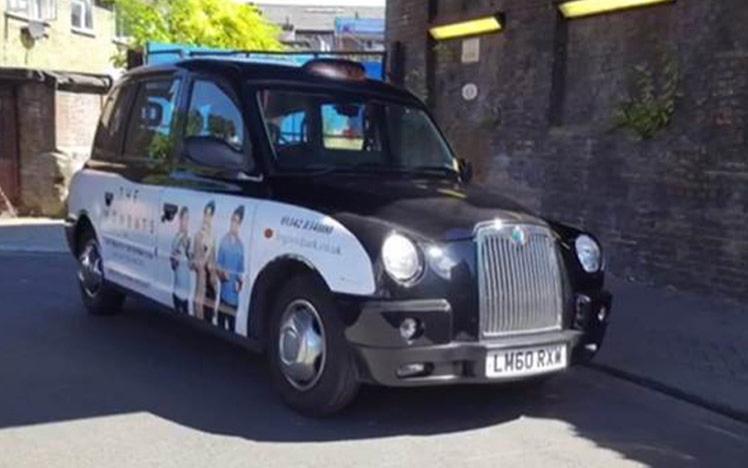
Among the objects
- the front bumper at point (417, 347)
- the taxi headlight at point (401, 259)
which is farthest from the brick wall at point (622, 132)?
the taxi headlight at point (401, 259)

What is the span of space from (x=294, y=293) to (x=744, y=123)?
188 inches

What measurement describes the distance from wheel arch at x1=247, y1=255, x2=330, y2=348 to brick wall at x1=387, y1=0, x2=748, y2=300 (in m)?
4.62

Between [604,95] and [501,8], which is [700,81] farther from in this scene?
[501,8]

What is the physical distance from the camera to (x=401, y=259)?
15.1 feet

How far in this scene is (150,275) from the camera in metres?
6.35

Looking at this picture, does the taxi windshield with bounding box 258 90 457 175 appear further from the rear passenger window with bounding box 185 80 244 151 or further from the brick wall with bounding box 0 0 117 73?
the brick wall with bounding box 0 0 117 73

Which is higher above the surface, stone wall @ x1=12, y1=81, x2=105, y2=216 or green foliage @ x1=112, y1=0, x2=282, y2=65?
green foliage @ x1=112, y1=0, x2=282, y2=65

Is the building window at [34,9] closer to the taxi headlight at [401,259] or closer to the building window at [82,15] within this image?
the building window at [82,15]

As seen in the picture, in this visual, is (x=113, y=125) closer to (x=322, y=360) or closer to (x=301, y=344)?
(x=301, y=344)

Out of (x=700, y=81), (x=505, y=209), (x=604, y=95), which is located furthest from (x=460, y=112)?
(x=505, y=209)

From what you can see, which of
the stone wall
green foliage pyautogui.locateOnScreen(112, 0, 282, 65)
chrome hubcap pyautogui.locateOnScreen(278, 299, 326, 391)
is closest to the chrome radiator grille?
chrome hubcap pyautogui.locateOnScreen(278, 299, 326, 391)

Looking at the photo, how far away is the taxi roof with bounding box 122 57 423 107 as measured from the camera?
19.0 ft

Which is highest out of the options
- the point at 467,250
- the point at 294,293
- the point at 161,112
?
the point at 161,112

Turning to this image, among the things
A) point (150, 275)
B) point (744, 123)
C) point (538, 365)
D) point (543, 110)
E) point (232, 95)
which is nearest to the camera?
point (538, 365)
